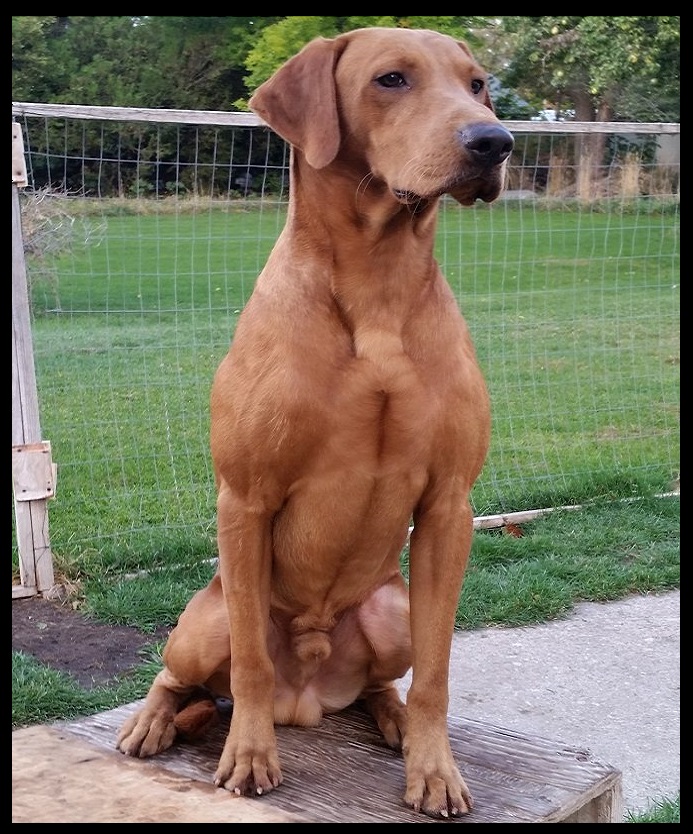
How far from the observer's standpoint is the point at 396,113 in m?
2.20

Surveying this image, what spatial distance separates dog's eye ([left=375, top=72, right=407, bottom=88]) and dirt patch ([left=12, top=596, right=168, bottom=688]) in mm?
2832

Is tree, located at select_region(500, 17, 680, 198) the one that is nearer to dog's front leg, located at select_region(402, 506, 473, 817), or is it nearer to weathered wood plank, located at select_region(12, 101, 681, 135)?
weathered wood plank, located at select_region(12, 101, 681, 135)

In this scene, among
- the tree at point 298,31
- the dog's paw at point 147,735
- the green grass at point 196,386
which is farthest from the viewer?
the tree at point 298,31

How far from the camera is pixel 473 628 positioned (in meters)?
4.91

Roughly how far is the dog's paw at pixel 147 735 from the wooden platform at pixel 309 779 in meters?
0.03

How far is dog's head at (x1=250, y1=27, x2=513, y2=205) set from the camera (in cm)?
208

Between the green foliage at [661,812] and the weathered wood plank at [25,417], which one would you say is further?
the weathered wood plank at [25,417]

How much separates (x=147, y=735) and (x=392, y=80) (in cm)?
173

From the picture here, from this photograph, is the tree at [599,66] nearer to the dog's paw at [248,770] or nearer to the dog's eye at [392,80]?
the dog's eye at [392,80]

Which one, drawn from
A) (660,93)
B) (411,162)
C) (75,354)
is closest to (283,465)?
(411,162)

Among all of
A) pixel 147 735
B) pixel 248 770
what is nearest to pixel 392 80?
pixel 248 770

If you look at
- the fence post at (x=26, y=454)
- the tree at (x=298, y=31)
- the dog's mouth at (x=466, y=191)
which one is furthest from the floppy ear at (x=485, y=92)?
the tree at (x=298, y=31)

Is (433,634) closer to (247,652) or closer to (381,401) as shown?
(247,652)

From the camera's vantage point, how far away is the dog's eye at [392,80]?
87.6 inches
